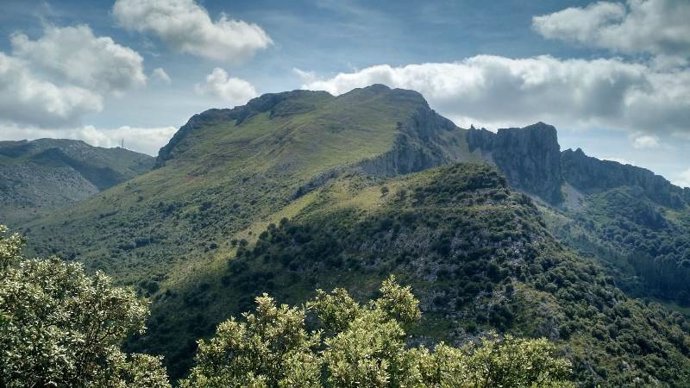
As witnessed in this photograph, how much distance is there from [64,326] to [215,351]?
530 inches

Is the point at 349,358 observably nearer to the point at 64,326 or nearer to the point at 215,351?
the point at 215,351

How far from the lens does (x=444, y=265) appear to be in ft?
540

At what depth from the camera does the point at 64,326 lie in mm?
38656

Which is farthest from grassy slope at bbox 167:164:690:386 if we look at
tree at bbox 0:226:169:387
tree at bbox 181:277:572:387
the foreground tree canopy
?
tree at bbox 0:226:169:387

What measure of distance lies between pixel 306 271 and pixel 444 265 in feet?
187

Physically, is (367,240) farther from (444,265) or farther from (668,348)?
(668,348)

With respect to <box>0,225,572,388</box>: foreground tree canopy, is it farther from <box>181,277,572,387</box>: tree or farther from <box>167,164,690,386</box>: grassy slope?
<box>167,164,690,386</box>: grassy slope

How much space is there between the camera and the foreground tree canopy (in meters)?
33.0

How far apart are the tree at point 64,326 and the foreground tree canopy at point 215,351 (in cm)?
8

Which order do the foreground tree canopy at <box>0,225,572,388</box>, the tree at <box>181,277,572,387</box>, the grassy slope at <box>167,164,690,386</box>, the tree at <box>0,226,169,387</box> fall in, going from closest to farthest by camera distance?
the tree at <box>0,226,169,387</box>, the foreground tree canopy at <box>0,225,572,388</box>, the tree at <box>181,277,572,387</box>, the grassy slope at <box>167,164,690,386</box>

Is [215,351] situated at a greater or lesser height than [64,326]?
lesser

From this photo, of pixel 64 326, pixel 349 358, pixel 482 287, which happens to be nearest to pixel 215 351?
pixel 64 326

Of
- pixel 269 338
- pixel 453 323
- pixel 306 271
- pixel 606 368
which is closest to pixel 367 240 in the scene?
pixel 306 271

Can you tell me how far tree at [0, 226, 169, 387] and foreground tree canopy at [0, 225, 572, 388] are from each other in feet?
0.28
